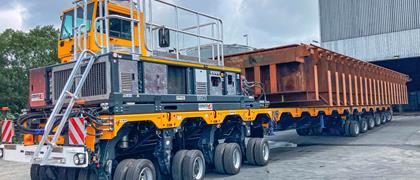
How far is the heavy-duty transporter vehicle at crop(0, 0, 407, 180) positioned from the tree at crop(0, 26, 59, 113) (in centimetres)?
1214

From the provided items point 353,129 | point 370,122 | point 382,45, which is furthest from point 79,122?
point 382,45

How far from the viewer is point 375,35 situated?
30.4 m

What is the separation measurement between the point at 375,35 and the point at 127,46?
26.3 meters

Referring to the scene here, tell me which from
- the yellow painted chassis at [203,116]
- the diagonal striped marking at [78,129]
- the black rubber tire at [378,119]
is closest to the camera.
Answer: the diagonal striped marking at [78,129]

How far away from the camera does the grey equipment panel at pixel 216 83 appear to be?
28.9ft

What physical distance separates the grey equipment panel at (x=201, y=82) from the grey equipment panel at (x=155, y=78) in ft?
3.18

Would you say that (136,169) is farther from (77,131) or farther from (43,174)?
(43,174)

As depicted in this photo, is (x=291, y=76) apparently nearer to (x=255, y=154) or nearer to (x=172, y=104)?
(x=255, y=154)

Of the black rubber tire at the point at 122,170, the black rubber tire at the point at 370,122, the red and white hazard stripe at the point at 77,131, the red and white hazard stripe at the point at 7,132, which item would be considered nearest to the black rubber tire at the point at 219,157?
the black rubber tire at the point at 122,170

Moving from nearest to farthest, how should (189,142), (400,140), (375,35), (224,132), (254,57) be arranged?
(189,142)
(224,132)
(254,57)
(400,140)
(375,35)

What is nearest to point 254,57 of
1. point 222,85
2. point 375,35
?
point 222,85

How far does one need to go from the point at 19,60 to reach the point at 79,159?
18114mm

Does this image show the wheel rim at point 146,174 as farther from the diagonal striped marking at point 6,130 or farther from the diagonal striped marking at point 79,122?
the diagonal striped marking at point 6,130

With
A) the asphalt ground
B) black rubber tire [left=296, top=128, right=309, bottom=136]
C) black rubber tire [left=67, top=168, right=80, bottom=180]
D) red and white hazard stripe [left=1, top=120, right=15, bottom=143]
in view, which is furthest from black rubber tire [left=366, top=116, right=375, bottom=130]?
red and white hazard stripe [left=1, top=120, right=15, bottom=143]
